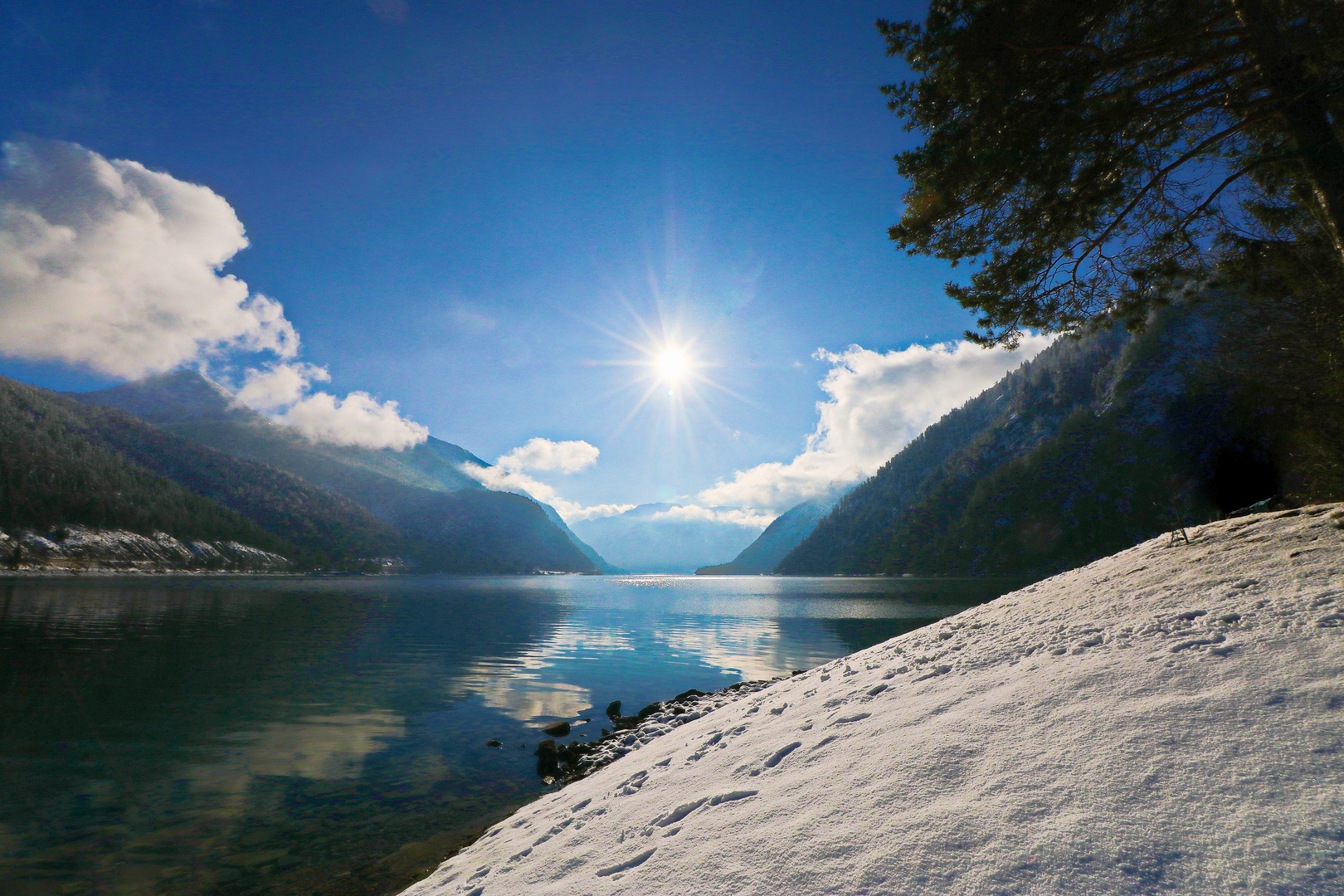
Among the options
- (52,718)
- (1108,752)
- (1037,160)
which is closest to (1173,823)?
(1108,752)

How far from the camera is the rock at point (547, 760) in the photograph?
15.4 m

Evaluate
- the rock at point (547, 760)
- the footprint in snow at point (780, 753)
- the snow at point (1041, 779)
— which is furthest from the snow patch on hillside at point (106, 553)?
the footprint in snow at point (780, 753)

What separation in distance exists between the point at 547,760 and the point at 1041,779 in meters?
15.2

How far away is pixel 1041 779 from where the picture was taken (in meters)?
4.00

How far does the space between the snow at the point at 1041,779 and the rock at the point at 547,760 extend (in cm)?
740

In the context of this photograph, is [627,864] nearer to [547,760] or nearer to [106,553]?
[547,760]

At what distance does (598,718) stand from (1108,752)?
20345mm

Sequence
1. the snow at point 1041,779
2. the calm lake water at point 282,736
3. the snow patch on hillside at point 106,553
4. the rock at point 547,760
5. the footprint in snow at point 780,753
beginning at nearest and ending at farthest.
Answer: the snow at point 1041,779 → the footprint in snow at point 780,753 → the calm lake water at point 282,736 → the rock at point 547,760 → the snow patch on hillside at point 106,553

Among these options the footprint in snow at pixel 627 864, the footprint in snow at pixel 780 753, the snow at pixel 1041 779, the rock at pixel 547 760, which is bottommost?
the rock at pixel 547 760

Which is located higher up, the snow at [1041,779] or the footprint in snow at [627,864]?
the snow at [1041,779]

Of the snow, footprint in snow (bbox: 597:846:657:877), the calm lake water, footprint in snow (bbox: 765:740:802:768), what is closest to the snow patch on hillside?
the calm lake water

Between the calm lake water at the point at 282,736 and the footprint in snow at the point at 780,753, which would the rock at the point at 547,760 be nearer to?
the calm lake water at the point at 282,736

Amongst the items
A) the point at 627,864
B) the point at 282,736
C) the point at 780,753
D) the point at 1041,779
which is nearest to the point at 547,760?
the point at 282,736

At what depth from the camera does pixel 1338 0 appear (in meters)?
8.65
